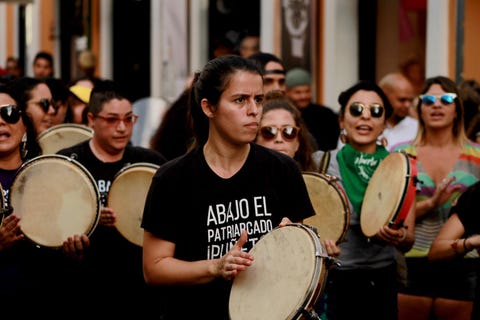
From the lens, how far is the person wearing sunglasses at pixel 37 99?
8826mm

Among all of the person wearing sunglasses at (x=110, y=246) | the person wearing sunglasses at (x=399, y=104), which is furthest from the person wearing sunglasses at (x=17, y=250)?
the person wearing sunglasses at (x=399, y=104)

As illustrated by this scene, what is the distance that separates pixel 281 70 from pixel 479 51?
6.75 feet

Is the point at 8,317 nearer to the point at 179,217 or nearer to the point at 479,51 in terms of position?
the point at 179,217

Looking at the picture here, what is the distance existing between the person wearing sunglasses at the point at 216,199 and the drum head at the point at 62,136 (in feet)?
12.2

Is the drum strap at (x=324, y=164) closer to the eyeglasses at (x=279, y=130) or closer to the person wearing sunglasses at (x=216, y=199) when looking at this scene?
the eyeglasses at (x=279, y=130)

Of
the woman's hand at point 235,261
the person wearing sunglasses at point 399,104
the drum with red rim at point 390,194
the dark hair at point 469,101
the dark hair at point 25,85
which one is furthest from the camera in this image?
the person wearing sunglasses at point 399,104

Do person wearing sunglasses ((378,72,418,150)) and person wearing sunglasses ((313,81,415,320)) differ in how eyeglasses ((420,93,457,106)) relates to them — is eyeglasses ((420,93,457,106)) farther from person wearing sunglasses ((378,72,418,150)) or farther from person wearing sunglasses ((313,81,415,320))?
person wearing sunglasses ((378,72,418,150))

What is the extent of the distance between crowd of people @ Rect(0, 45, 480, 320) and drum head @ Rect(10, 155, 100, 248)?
0.21ft

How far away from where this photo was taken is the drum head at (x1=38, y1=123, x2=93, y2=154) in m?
8.67

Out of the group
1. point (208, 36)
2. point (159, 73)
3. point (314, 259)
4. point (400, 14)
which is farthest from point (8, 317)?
point (159, 73)

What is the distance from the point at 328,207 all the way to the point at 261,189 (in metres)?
1.89

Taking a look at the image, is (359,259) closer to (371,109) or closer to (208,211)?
(371,109)

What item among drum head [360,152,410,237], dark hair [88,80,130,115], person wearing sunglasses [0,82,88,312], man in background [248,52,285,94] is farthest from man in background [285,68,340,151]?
person wearing sunglasses [0,82,88,312]

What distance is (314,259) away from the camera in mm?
4770
